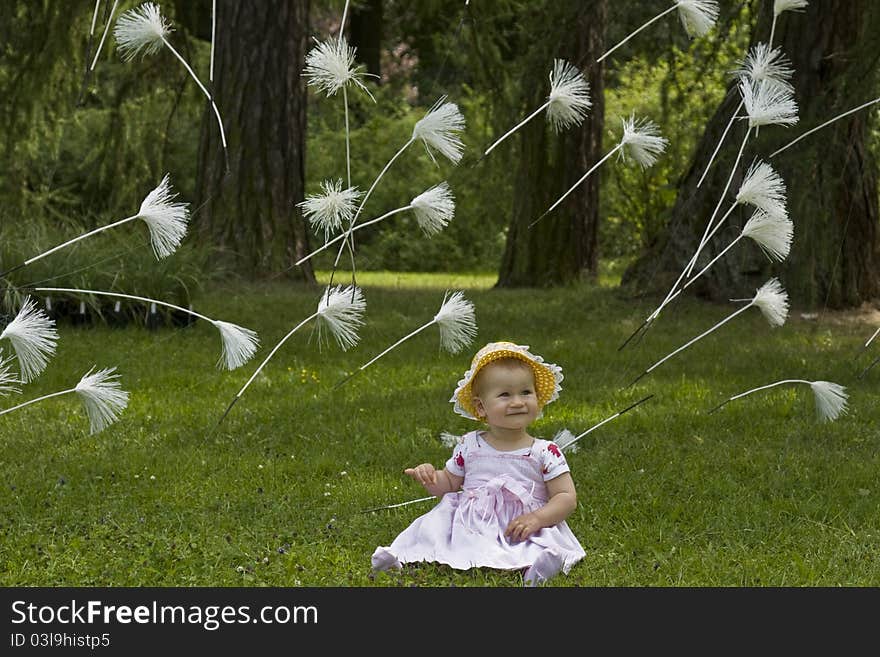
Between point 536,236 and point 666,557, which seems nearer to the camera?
point 666,557

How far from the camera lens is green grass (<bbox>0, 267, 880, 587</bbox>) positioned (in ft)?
12.2

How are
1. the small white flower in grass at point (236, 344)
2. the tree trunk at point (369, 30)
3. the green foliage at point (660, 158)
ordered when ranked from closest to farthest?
the small white flower in grass at point (236, 344) < the green foliage at point (660, 158) < the tree trunk at point (369, 30)

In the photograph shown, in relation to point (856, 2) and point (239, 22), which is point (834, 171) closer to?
point (856, 2)

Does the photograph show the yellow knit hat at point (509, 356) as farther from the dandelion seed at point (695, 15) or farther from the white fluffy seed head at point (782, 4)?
the white fluffy seed head at point (782, 4)

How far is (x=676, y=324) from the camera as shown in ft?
28.8

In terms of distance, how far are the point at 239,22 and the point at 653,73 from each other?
8.48 m

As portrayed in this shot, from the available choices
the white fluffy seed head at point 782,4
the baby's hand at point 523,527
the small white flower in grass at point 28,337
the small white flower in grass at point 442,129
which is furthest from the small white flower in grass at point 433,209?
the white fluffy seed head at point 782,4

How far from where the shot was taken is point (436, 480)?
12.7 feet

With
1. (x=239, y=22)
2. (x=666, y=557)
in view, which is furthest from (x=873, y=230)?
(x=666, y=557)

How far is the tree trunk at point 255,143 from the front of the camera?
10.4 meters

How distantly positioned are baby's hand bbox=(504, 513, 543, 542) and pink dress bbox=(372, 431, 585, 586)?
2cm

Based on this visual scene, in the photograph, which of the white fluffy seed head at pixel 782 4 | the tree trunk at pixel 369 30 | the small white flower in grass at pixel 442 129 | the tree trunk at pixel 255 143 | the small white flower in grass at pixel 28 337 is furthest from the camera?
the tree trunk at pixel 369 30

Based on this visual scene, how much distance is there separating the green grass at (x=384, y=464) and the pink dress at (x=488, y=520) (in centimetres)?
5

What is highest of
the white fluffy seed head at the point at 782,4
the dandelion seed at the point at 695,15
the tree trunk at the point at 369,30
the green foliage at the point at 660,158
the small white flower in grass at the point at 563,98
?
the tree trunk at the point at 369,30
